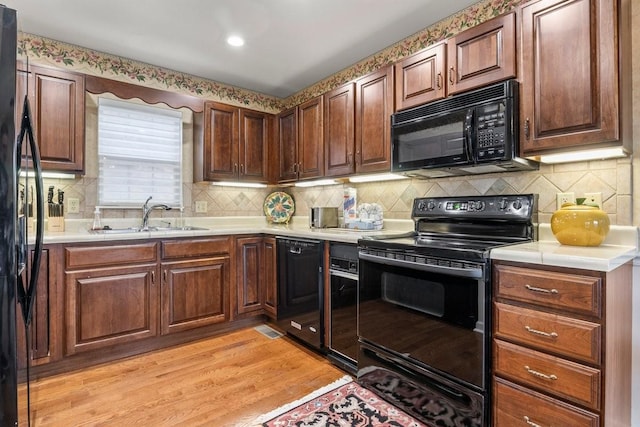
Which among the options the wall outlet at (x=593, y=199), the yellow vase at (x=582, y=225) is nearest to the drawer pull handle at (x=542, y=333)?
the yellow vase at (x=582, y=225)

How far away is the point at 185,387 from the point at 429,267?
1643 millimetres

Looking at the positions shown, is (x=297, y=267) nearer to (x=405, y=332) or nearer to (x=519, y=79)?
(x=405, y=332)

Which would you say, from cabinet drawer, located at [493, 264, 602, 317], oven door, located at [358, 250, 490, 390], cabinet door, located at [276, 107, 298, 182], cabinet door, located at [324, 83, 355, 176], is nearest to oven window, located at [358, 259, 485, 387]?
oven door, located at [358, 250, 490, 390]

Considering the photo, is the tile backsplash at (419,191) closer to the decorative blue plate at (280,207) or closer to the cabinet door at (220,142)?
the decorative blue plate at (280,207)

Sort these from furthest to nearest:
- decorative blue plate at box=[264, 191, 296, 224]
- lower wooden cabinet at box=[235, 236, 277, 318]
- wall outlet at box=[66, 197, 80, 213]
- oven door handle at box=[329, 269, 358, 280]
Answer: decorative blue plate at box=[264, 191, 296, 224]
lower wooden cabinet at box=[235, 236, 277, 318]
wall outlet at box=[66, 197, 80, 213]
oven door handle at box=[329, 269, 358, 280]

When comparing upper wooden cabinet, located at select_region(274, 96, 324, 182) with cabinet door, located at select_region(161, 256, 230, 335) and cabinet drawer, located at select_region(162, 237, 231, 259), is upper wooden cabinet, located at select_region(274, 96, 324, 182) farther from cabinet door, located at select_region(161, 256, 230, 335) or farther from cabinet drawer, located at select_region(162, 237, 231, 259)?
cabinet door, located at select_region(161, 256, 230, 335)

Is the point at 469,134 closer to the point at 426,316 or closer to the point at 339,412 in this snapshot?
the point at 426,316

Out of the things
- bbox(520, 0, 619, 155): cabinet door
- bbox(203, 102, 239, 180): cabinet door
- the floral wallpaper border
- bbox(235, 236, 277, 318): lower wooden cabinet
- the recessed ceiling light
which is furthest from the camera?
bbox(203, 102, 239, 180): cabinet door

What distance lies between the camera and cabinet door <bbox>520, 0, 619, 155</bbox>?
4.78ft

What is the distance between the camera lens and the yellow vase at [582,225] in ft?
4.93

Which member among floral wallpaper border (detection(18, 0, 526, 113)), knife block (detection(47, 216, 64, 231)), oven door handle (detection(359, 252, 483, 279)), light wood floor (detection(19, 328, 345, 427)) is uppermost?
floral wallpaper border (detection(18, 0, 526, 113))

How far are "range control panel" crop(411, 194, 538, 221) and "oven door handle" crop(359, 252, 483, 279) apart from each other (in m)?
0.60

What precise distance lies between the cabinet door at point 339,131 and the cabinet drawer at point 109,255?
61.7 inches

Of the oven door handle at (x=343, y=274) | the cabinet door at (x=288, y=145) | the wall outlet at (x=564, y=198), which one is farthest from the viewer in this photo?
the cabinet door at (x=288, y=145)
